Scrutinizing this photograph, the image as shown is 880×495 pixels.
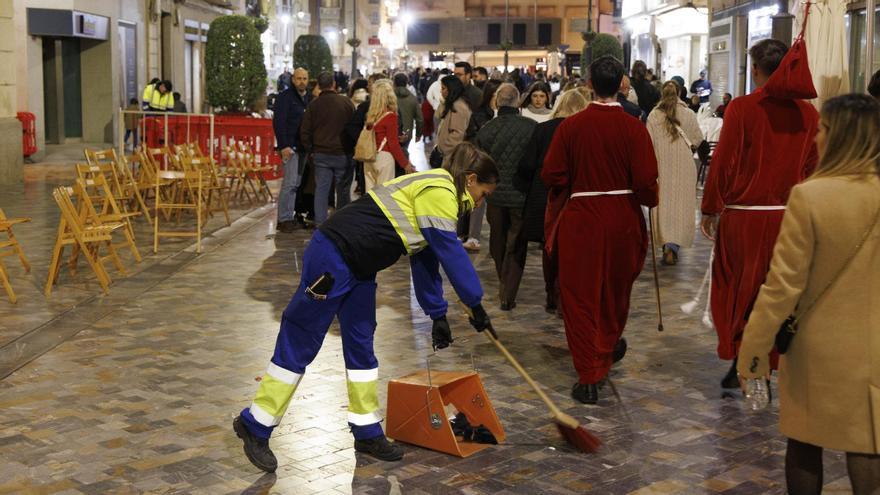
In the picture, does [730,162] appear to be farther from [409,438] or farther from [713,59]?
[713,59]

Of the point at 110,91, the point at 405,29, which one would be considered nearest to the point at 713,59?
the point at 110,91

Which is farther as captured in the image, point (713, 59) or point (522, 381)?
point (713, 59)

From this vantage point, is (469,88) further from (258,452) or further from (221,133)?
(258,452)

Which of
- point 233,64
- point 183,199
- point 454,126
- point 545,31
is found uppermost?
point 545,31

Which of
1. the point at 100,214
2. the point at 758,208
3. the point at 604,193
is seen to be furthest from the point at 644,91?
the point at 758,208

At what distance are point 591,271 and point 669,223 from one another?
5055mm

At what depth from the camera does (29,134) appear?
23.9m

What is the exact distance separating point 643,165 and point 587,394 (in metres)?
1.35

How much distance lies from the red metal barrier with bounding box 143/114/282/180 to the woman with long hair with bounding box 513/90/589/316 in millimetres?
10426

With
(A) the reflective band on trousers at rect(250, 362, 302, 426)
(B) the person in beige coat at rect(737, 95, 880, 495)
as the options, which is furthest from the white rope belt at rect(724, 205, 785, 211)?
(A) the reflective band on trousers at rect(250, 362, 302, 426)

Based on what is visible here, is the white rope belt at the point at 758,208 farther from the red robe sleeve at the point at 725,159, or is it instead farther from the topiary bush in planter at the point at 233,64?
the topiary bush in planter at the point at 233,64

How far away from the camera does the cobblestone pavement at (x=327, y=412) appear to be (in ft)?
19.3

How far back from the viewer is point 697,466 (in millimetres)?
6129

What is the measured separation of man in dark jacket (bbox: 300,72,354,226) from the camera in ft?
46.1
